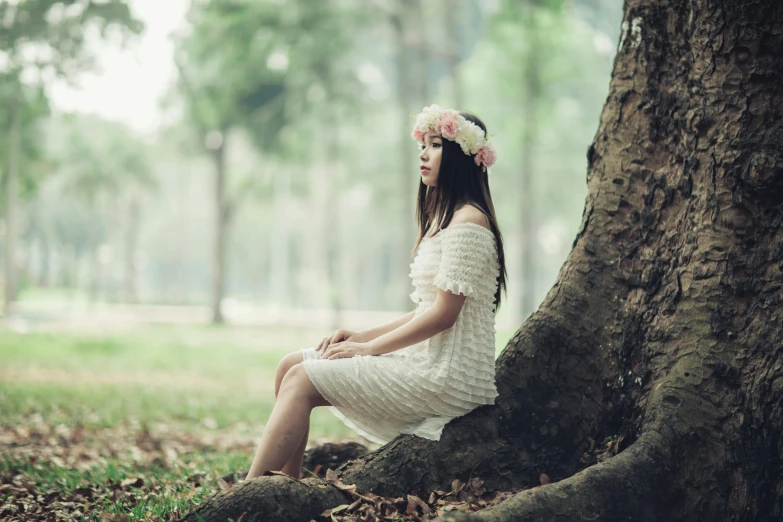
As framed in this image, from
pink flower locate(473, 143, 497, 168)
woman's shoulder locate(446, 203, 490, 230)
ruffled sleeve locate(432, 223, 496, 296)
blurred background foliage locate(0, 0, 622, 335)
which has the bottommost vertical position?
ruffled sleeve locate(432, 223, 496, 296)

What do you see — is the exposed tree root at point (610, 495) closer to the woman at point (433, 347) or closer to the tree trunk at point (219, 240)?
the woman at point (433, 347)

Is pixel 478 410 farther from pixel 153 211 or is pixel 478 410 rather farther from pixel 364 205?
pixel 153 211

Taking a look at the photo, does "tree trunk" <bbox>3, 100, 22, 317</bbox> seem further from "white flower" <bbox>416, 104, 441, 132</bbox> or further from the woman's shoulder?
the woman's shoulder

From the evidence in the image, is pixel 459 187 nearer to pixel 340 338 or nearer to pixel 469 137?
pixel 469 137

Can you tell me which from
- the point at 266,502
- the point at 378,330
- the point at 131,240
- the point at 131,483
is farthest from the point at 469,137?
the point at 131,240

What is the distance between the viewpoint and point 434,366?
3719 millimetres

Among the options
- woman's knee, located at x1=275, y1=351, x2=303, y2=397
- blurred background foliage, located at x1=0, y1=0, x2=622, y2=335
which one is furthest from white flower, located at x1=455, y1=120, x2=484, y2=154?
blurred background foliage, located at x1=0, y1=0, x2=622, y2=335

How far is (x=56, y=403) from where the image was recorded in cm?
912

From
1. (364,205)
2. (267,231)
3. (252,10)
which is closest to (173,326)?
(252,10)

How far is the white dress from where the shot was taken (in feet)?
11.9

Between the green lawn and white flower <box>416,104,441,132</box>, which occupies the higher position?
white flower <box>416,104,441,132</box>

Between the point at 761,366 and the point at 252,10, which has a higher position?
the point at 252,10

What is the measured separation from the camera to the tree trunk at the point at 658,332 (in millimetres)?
3266

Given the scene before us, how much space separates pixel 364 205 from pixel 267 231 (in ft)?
40.9
